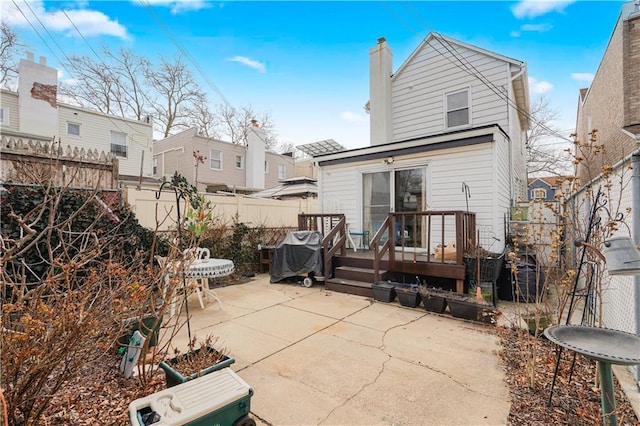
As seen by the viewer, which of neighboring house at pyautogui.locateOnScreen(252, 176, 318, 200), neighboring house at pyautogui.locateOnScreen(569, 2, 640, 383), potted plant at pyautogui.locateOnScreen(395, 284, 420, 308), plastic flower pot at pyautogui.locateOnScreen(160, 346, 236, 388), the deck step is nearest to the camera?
plastic flower pot at pyautogui.locateOnScreen(160, 346, 236, 388)

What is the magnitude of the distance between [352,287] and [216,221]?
373cm

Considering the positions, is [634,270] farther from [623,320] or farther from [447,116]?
[447,116]

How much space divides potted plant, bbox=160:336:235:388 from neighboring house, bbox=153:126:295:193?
14026mm

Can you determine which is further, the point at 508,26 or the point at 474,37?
the point at 474,37

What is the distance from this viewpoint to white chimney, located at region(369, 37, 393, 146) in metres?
8.87

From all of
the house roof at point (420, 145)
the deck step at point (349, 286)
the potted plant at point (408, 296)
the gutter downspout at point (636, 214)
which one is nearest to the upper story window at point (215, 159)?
the house roof at point (420, 145)

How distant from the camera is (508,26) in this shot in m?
7.52

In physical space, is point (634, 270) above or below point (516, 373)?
above

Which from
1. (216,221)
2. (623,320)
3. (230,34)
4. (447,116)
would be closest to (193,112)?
(230,34)

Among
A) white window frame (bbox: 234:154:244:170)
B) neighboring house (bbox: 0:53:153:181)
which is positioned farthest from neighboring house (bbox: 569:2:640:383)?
white window frame (bbox: 234:154:244:170)

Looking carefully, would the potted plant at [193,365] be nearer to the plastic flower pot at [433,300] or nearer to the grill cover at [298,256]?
the plastic flower pot at [433,300]

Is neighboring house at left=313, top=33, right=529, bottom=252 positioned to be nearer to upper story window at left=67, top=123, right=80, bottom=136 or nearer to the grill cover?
the grill cover

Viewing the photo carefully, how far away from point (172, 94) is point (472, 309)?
20655 mm

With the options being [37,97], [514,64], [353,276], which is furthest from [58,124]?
[514,64]
